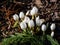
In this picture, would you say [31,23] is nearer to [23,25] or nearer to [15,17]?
[23,25]

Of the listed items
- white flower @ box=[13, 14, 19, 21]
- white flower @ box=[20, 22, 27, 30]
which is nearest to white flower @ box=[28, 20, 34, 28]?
white flower @ box=[20, 22, 27, 30]

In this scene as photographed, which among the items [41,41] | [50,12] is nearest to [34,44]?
[41,41]

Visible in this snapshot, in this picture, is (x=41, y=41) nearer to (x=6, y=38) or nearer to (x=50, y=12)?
(x=6, y=38)

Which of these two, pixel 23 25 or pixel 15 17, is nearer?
pixel 23 25

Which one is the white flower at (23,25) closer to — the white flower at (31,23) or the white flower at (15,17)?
the white flower at (31,23)

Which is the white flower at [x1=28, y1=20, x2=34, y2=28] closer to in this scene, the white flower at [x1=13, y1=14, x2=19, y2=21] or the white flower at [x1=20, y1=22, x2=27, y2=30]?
the white flower at [x1=20, y1=22, x2=27, y2=30]

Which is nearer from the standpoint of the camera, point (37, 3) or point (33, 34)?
point (33, 34)

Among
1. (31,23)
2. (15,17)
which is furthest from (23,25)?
(15,17)

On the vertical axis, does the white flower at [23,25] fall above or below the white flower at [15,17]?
below

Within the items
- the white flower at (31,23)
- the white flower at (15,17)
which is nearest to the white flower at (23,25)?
the white flower at (31,23)

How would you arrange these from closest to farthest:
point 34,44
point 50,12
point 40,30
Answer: point 34,44 → point 40,30 → point 50,12

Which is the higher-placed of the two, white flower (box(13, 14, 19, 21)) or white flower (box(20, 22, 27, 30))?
white flower (box(13, 14, 19, 21))
